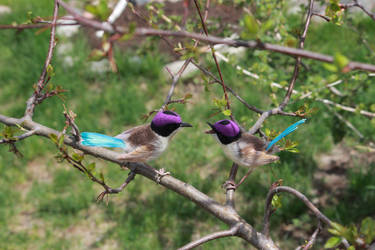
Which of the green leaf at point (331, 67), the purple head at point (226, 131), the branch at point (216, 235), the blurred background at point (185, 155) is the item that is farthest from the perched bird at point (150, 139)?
the green leaf at point (331, 67)

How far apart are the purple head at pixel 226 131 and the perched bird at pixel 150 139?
21cm

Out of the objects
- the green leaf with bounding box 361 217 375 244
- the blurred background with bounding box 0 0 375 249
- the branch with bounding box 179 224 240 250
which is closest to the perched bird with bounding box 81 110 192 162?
the branch with bounding box 179 224 240 250

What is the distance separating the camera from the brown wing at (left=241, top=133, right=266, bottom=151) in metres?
2.39

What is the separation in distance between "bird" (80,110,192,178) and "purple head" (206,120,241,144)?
21 centimetres

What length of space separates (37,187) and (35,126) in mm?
2525

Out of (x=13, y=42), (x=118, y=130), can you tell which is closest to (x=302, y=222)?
(x=118, y=130)

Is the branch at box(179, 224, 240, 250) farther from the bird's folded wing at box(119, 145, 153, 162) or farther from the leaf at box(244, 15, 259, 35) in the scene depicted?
the leaf at box(244, 15, 259, 35)

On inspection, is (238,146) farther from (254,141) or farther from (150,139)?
(150,139)

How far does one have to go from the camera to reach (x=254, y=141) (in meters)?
2.44

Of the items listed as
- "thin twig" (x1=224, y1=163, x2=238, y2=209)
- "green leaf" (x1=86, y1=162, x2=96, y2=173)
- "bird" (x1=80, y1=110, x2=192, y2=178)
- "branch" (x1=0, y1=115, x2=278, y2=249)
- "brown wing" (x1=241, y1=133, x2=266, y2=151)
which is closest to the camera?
"green leaf" (x1=86, y1=162, x2=96, y2=173)

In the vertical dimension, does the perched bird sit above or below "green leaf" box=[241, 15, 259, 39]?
below

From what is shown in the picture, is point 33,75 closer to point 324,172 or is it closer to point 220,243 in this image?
point 220,243

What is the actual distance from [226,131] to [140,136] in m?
0.52

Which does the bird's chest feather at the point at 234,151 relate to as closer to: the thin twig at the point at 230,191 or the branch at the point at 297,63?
the thin twig at the point at 230,191
